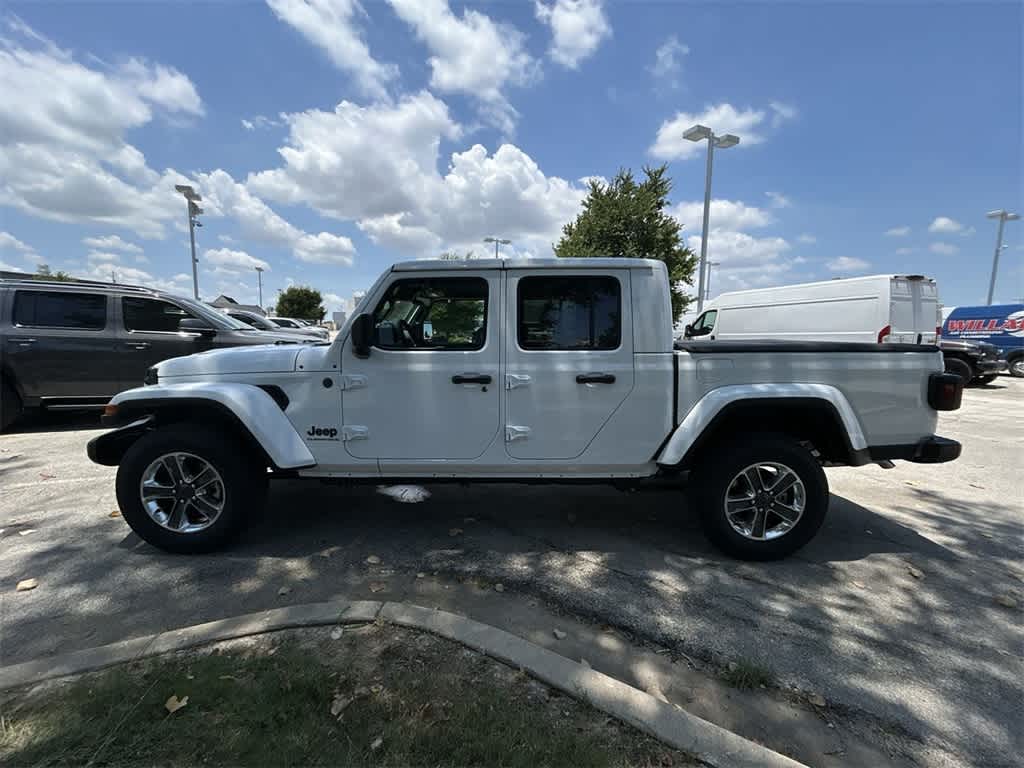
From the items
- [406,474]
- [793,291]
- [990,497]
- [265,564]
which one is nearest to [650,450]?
[406,474]

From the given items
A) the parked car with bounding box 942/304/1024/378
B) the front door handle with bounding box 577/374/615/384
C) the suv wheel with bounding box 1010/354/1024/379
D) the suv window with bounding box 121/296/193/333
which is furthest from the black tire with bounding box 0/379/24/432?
the suv wheel with bounding box 1010/354/1024/379

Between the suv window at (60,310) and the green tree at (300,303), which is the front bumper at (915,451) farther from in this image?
Answer: the green tree at (300,303)

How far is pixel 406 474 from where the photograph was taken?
332cm

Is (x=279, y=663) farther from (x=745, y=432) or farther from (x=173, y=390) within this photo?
(x=745, y=432)

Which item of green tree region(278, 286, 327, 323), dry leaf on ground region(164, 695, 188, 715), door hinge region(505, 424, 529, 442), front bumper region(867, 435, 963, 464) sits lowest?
dry leaf on ground region(164, 695, 188, 715)

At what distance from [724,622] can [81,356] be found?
7.73 meters

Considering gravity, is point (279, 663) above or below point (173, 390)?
below

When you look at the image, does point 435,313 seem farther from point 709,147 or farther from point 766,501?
point 709,147

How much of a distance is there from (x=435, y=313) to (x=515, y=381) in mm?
718

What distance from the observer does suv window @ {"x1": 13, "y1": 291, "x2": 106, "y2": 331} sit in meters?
6.26

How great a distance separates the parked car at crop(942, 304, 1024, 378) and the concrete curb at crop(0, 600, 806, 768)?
61.5ft

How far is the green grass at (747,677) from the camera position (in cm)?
215

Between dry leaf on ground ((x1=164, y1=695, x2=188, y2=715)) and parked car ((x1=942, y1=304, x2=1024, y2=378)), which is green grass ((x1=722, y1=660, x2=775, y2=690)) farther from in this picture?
parked car ((x1=942, y1=304, x2=1024, y2=378))

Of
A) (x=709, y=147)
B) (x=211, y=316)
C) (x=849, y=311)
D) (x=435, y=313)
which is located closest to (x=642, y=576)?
(x=435, y=313)
